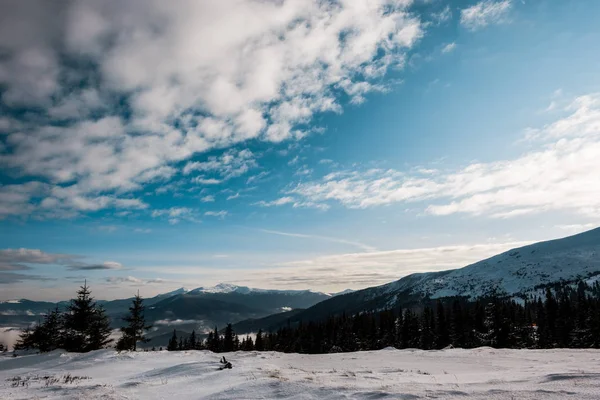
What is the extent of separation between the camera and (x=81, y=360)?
2258 centimetres

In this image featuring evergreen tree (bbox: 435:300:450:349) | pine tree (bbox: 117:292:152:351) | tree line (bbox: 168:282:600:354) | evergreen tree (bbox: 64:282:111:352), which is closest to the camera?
evergreen tree (bbox: 64:282:111:352)

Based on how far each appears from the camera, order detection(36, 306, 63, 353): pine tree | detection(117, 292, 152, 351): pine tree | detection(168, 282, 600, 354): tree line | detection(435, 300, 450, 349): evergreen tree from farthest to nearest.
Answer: detection(435, 300, 450, 349): evergreen tree
detection(168, 282, 600, 354): tree line
detection(36, 306, 63, 353): pine tree
detection(117, 292, 152, 351): pine tree

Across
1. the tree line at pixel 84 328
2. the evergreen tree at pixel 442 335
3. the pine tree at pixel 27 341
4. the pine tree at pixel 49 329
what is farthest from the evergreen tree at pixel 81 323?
the evergreen tree at pixel 442 335

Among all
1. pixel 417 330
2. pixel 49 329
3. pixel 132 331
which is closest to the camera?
pixel 132 331

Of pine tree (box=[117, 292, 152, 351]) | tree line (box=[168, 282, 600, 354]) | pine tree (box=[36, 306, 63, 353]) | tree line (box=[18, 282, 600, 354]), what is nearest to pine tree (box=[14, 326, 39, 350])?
tree line (box=[18, 282, 600, 354])

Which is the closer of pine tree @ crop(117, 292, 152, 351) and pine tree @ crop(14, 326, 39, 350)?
pine tree @ crop(117, 292, 152, 351)

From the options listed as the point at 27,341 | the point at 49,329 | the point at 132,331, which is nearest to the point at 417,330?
the point at 132,331

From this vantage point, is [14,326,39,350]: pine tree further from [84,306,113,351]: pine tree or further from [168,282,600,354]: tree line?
[168,282,600,354]: tree line

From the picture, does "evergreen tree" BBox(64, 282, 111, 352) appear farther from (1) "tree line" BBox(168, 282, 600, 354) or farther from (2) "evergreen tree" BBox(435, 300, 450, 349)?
(2) "evergreen tree" BBox(435, 300, 450, 349)

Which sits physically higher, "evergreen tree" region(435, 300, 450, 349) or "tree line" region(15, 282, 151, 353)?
"tree line" region(15, 282, 151, 353)

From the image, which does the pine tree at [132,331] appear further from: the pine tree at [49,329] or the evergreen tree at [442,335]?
the evergreen tree at [442,335]

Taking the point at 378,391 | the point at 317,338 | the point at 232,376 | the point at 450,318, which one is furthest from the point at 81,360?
the point at 317,338

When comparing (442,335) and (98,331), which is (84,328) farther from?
(442,335)

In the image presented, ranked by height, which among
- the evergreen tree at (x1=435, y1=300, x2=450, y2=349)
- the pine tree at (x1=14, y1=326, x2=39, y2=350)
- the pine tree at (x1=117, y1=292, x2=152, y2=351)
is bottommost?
the evergreen tree at (x1=435, y1=300, x2=450, y2=349)
